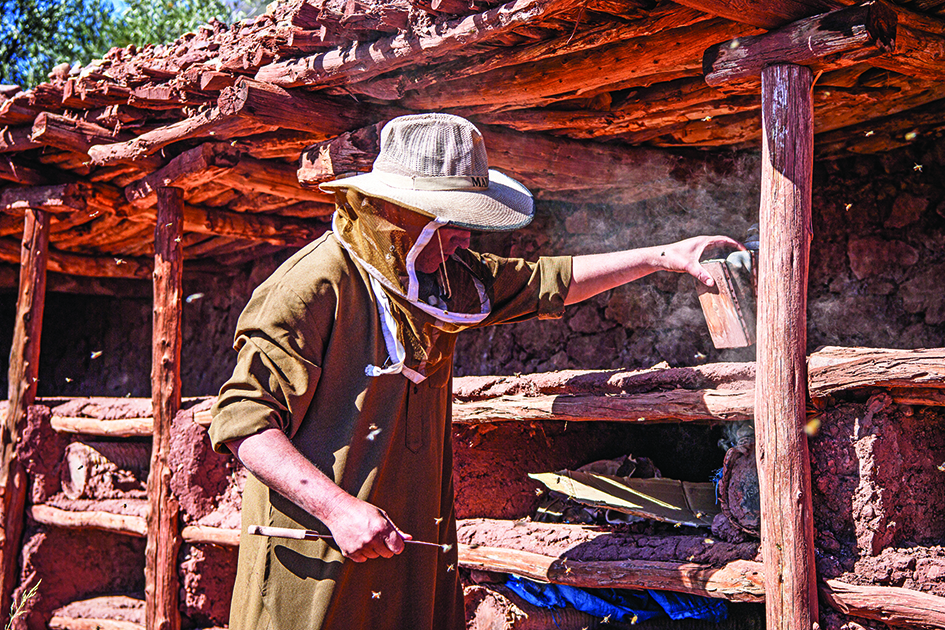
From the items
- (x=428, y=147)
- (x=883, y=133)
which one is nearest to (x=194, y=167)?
(x=428, y=147)

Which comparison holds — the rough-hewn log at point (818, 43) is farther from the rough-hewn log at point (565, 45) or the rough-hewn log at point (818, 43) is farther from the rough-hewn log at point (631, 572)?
the rough-hewn log at point (631, 572)

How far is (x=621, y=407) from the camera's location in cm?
336

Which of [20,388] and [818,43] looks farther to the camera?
[20,388]

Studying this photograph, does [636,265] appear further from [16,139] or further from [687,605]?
[16,139]

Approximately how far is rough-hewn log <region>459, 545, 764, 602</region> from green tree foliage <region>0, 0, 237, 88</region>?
43.2 feet

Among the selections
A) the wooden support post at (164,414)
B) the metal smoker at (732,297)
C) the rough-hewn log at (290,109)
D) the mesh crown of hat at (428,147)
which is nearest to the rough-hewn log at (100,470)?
the wooden support post at (164,414)

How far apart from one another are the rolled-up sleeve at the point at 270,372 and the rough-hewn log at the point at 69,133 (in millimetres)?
3354

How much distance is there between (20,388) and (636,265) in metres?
5.04

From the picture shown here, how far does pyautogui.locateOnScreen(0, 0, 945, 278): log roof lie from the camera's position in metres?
3.04

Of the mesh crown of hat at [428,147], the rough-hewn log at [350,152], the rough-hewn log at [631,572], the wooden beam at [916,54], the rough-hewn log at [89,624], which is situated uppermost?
the wooden beam at [916,54]

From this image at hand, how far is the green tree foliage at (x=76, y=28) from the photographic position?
47.6 ft

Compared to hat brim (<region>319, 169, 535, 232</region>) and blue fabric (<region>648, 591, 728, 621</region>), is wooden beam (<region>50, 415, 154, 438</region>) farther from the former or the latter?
hat brim (<region>319, 169, 535, 232</region>)

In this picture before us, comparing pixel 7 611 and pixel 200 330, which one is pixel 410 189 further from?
pixel 200 330

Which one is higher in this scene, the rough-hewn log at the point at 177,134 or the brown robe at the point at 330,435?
the rough-hewn log at the point at 177,134
